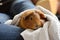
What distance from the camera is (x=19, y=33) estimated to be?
36.3 inches

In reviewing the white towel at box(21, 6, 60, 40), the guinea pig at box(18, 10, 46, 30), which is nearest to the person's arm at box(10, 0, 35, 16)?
the guinea pig at box(18, 10, 46, 30)

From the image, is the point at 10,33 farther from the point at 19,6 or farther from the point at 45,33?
the point at 19,6

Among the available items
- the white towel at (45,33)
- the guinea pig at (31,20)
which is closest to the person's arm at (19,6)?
the guinea pig at (31,20)

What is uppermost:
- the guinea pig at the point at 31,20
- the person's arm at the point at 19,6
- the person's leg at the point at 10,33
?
the person's arm at the point at 19,6

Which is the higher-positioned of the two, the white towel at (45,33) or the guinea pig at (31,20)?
the guinea pig at (31,20)

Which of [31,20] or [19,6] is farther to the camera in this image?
[19,6]

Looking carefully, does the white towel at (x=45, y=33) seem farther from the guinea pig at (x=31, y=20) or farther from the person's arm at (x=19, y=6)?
the person's arm at (x=19, y=6)

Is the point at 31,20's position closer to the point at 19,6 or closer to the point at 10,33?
the point at 10,33

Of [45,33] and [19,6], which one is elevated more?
[19,6]

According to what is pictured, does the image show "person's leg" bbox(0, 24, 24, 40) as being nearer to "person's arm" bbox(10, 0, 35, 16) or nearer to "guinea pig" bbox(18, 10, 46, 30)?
"guinea pig" bbox(18, 10, 46, 30)

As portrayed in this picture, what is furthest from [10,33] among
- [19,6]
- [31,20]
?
[19,6]

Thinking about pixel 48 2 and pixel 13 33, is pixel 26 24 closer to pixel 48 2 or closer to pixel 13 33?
pixel 13 33

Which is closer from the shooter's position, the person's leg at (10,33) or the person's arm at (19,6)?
the person's leg at (10,33)

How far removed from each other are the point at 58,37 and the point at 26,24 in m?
0.25
